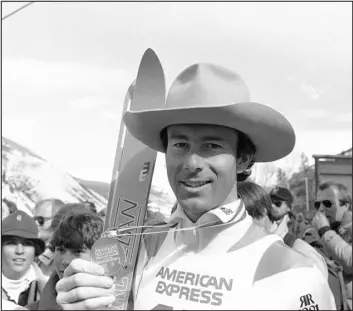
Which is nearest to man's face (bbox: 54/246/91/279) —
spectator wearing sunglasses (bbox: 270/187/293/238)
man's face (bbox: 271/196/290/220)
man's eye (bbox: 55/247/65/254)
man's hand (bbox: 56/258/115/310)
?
man's eye (bbox: 55/247/65/254)

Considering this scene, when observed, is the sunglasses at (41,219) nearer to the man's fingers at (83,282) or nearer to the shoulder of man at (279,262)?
the man's fingers at (83,282)

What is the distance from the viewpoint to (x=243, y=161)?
2.06 m

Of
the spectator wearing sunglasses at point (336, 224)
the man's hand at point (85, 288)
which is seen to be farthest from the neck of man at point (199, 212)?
the spectator wearing sunglasses at point (336, 224)

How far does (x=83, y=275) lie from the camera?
173 cm

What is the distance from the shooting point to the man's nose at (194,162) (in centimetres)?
187

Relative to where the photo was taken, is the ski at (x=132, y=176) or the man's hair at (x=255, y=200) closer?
the ski at (x=132, y=176)

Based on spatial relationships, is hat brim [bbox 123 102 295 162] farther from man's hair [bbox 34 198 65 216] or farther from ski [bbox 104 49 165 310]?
man's hair [bbox 34 198 65 216]

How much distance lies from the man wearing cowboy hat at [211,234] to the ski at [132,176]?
0.06 metres

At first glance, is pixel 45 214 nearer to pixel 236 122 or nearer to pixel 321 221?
pixel 321 221

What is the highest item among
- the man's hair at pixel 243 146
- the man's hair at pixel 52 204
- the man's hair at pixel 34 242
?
the man's hair at pixel 52 204

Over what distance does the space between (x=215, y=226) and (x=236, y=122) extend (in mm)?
377

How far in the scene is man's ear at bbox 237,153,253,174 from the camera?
204 cm

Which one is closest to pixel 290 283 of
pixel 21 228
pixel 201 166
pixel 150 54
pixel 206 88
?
pixel 201 166

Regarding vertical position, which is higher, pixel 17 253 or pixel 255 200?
pixel 255 200
